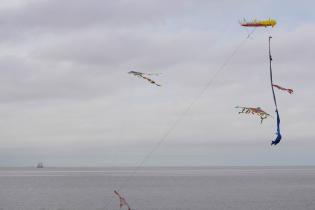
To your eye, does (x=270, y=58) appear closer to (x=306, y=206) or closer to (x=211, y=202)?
(x=306, y=206)

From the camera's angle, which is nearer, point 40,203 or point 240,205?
point 240,205

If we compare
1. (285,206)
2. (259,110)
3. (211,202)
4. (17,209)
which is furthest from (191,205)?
(259,110)

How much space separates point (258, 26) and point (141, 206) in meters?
108

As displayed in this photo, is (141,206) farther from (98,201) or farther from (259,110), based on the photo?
(259,110)

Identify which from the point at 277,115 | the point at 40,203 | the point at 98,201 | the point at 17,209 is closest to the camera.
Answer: the point at 277,115

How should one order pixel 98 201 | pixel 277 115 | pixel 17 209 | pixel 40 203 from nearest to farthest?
pixel 277 115 < pixel 17 209 < pixel 40 203 < pixel 98 201

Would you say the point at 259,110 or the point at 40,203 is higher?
the point at 40,203

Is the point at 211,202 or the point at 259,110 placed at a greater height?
the point at 211,202

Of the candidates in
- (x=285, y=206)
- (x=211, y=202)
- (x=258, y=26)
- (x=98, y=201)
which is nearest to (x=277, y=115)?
(x=258, y=26)

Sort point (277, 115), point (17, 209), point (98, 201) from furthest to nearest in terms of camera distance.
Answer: point (98, 201)
point (17, 209)
point (277, 115)

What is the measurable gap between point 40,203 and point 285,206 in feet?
185

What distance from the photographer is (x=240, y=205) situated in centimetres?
13238

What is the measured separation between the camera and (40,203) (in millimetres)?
141125

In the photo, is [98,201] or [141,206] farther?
[98,201]
